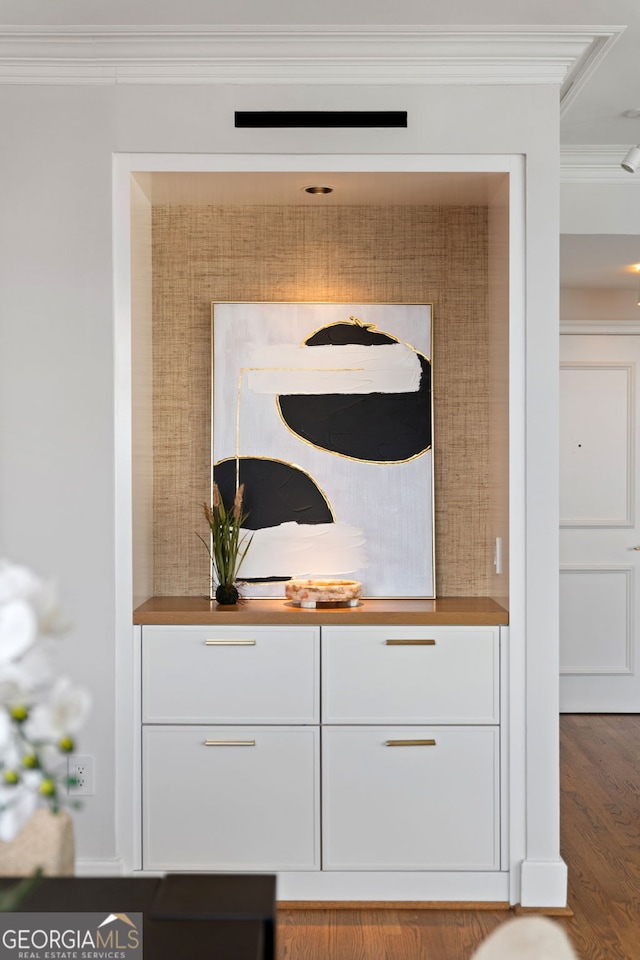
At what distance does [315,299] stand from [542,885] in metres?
2.24

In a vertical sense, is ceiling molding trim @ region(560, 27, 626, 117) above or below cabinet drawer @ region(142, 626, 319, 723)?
above

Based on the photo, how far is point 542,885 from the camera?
2902mm

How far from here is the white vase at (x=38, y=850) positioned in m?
1.50

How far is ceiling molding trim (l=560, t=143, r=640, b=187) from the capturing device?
379cm

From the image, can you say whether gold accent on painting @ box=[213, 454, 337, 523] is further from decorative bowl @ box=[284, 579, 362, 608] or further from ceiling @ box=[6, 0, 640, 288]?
ceiling @ box=[6, 0, 640, 288]

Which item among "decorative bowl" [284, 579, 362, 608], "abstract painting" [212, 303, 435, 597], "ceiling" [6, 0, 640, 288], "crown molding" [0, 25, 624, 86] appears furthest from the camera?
"abstract painting" [212, 303, 435, 597]

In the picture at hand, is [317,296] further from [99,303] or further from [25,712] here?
[25,712]

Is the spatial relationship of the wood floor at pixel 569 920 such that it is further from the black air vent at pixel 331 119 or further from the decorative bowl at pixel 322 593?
the black air vent at pixel 331 119

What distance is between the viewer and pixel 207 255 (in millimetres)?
3406

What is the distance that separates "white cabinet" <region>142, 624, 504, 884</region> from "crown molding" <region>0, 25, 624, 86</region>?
1846mm

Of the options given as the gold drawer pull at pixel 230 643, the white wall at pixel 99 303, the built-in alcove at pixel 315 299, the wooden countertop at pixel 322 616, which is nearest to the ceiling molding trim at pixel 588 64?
the white wall at pixel 99 303

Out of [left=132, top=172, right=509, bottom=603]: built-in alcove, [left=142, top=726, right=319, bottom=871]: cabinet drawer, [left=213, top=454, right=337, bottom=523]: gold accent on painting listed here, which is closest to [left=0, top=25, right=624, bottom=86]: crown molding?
[left=132, top=172, right=509, bottom=603]: built-in alcove

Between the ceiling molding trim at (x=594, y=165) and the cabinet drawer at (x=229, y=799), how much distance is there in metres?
2.64

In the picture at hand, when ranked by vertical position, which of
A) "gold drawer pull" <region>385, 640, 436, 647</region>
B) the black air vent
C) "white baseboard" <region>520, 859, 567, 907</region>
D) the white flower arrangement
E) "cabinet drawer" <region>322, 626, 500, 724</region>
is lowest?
"white baseboard" <region>520, 859, 567, 907</region>
